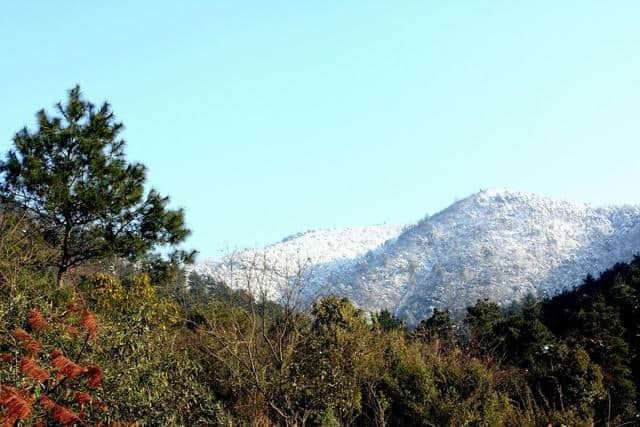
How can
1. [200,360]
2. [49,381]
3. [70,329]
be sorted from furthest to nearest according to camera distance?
[200,360] < [70,329] < [49,381]

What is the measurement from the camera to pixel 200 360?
16.8 m

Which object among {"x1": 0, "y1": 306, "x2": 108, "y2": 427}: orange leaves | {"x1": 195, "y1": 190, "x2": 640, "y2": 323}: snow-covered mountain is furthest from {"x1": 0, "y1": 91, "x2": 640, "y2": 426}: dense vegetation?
{"x1": 195, "y1": 190, "x2": 640, "y2": 323}: snow-covered mountain

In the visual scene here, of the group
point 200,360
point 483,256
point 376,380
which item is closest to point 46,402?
point 200,360

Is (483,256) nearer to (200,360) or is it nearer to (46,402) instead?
(200,360)

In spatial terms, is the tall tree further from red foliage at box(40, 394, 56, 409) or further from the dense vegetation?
red foliage at box(40, 394, 56, 409)

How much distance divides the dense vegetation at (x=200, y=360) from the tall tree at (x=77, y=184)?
0.24 ft

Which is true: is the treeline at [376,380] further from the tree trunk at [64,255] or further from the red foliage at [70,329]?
the tree trunk at [64,255]

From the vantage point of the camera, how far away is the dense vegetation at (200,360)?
9828 millimetres

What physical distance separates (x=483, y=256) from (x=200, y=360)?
109492mm

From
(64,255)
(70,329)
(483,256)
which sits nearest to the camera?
(70,329)

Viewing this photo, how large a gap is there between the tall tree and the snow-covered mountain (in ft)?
250

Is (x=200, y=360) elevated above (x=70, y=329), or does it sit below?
below

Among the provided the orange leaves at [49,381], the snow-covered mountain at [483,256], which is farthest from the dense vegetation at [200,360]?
the snow-covered mountain at [483,256]

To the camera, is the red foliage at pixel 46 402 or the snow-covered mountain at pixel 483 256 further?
the snow-covered mountain at pixel 483 256
